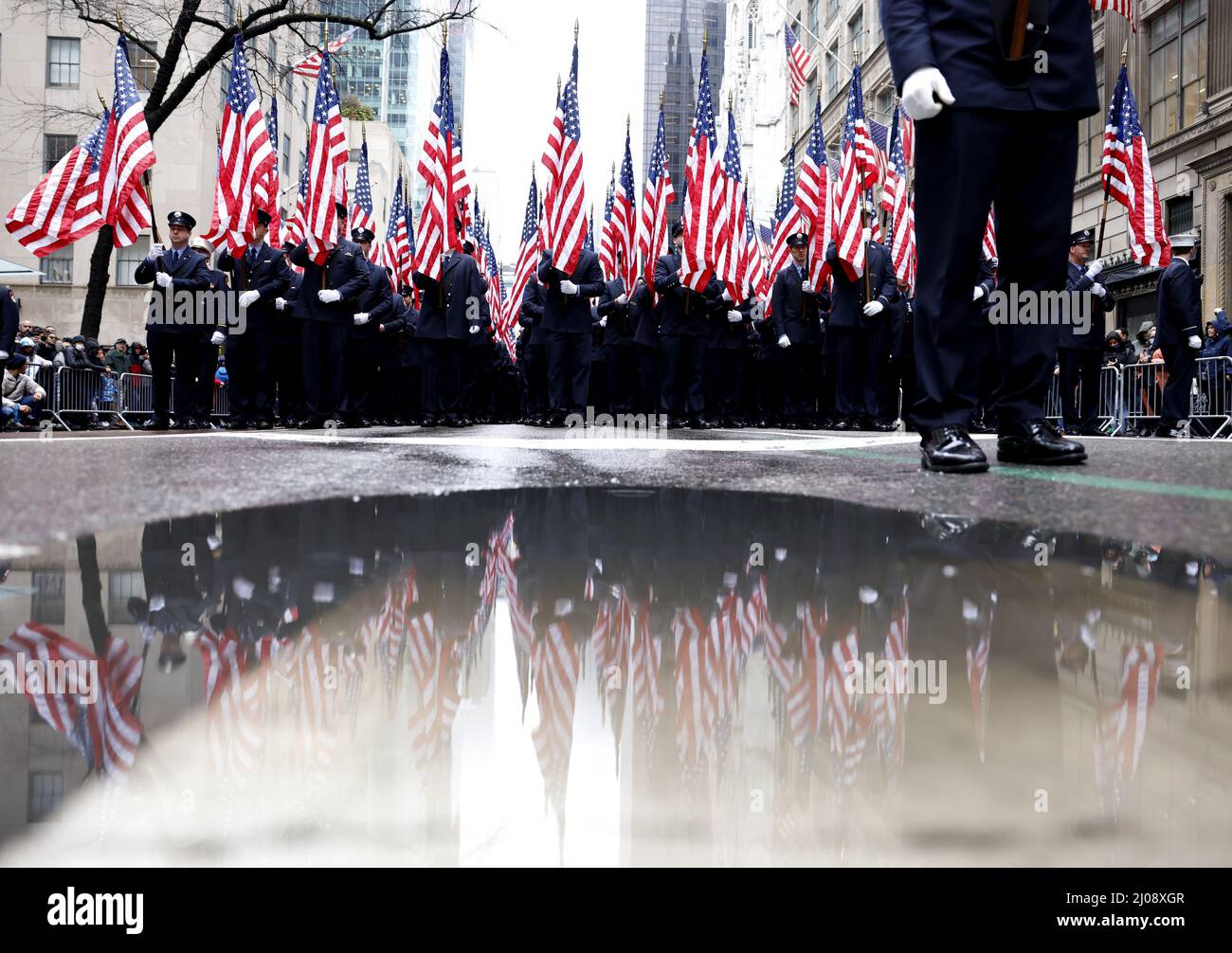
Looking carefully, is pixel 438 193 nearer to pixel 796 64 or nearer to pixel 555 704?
pixel 555 704

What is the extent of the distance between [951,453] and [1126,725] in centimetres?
241

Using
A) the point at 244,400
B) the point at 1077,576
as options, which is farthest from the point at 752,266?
the point at 1077,576

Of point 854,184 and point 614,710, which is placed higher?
point 854,184

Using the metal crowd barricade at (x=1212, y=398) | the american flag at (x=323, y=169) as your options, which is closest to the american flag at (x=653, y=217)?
the american flag at (x=323, y=169)

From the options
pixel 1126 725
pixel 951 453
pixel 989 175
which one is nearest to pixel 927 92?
pixel 989 175

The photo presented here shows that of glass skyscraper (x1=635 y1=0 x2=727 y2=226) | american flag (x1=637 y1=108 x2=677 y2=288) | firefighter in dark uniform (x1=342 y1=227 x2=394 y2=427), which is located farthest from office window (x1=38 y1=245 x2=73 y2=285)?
glass skyscraper (x1=635 y1=0 x2=727 y2=226)

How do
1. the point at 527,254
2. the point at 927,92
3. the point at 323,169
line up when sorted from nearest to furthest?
the point at 927,92, the point at 323,169, the point at 527,254

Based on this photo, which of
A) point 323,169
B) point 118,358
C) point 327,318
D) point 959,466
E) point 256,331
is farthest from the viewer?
point 118,358

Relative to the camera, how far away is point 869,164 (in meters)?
12.7

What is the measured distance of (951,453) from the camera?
10.6 ft

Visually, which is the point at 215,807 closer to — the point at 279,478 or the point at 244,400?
the point at 279,478

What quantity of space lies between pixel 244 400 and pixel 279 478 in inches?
370

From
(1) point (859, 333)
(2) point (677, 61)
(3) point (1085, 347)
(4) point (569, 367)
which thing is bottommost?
(4) point (569, 367)
